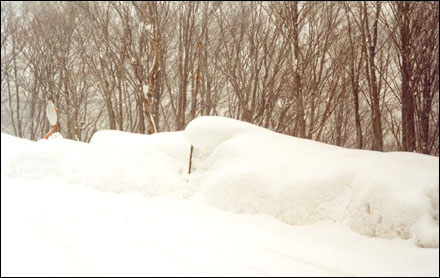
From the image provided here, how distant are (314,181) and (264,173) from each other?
0.60 m

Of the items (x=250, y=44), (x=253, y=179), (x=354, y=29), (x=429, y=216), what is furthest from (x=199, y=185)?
(x=250, y=44)

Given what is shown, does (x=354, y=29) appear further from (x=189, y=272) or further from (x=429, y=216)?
(x=189, y=272)

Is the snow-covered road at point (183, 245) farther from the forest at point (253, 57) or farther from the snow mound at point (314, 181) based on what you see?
the forest at point (253, 57)

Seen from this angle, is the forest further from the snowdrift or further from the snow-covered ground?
the snow-covered ground

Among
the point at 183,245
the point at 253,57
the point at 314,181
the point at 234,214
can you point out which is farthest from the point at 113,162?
the point at 253,57

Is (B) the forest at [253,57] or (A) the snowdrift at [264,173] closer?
(A) the snowdrift at [264,173]

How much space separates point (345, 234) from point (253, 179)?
1139 millimetres

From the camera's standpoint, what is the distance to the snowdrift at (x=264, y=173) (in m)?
2.56

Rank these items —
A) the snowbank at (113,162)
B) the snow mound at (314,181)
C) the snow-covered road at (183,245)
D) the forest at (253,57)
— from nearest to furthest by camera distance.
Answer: the snow-covered road at (183,245) → the snow mound at (314,181) → the snowbank at (113,162) → the forest at (253,57)

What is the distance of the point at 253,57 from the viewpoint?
35.5 ft

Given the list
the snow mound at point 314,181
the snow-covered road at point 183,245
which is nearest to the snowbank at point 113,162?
the snow mound at point 314,181

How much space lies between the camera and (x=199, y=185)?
423 centimetres

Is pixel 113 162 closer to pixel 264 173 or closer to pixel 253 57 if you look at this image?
pixel 264 173

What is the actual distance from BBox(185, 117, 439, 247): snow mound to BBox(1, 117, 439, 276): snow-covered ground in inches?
0.4
